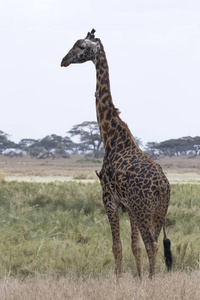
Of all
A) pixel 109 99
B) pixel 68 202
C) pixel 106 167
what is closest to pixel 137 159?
pixel 106 167

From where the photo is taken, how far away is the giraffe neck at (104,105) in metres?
5.45

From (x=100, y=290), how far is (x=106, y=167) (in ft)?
4.55

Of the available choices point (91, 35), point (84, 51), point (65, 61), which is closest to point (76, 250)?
point (65, 61)

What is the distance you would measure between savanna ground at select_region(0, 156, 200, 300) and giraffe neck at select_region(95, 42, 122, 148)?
1673 millimetres

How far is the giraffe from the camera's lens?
4.80m

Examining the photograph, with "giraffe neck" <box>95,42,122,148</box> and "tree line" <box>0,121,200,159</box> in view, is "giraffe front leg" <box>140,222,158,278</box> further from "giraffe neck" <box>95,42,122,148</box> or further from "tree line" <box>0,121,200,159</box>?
"tree line" <box>0,121,200,159</box>

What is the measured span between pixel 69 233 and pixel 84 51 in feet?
13.2

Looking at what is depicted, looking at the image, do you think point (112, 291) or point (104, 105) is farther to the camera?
point (104, 105)

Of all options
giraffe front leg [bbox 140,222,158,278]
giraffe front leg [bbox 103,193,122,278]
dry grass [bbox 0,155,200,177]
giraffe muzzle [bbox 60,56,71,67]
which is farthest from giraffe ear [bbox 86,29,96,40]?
dry grass [bbox 0,155,200,177]

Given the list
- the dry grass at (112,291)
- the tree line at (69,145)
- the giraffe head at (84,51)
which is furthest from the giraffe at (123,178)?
the tree line at (69,145)

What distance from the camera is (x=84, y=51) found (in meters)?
5.50

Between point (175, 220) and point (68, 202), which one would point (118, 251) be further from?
point (68, 202)

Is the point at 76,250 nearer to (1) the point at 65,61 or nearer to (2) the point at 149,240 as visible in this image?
(2) the point at 149,240

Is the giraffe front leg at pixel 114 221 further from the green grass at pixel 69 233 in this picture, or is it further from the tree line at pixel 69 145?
the tree line at pixel 69 145
